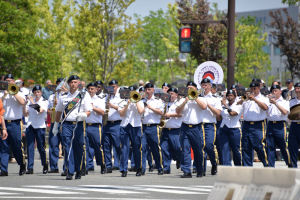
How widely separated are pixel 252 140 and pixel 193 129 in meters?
1.27

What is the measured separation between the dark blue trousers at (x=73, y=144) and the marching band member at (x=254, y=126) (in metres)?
3.58

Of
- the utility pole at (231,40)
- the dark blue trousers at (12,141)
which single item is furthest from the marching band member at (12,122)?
the utility pole at (231,40)

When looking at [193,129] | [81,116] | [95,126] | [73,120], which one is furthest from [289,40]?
[81,116]

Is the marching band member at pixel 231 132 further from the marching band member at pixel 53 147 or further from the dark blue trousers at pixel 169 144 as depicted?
the marching band member at pixel 53 147

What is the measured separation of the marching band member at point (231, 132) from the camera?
56.3 feet

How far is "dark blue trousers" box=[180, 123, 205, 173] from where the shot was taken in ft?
53.2

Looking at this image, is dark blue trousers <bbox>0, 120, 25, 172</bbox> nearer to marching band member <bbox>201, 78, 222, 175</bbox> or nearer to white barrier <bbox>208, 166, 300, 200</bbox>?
marching band member <bbox>201, 78, 222, 175</bbox>

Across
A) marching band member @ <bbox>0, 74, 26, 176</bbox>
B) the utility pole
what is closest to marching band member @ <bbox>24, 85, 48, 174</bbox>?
marching band member @ <bbox>0, 74, 26, 176</bbox>

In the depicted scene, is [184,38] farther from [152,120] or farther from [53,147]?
[53,147]

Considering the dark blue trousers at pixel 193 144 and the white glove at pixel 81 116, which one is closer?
the white glove at pixel 81 116

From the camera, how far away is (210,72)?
20172mm

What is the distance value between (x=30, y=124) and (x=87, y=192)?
16.4 ft

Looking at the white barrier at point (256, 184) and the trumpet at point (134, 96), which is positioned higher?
the trumpet at point (134, 96)

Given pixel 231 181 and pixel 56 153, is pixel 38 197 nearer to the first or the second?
pixel 231 181
